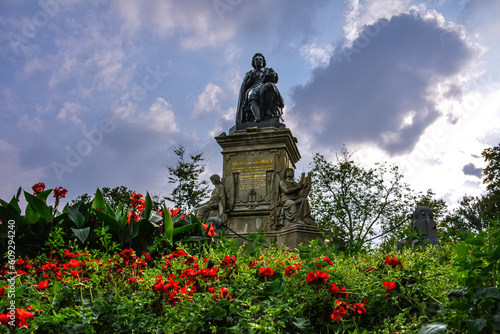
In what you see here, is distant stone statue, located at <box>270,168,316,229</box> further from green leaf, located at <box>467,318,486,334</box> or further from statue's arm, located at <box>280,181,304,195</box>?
green leaf, located at <box>467,318,486,334</box>

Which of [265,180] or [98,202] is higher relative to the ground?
[265,180]

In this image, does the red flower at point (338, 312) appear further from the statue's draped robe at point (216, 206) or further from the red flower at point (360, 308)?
the statue's draped robe at point (216, 206)

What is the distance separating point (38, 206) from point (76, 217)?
0.43 meters

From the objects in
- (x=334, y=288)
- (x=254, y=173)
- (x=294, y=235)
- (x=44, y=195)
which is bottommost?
(x=334, y=288)

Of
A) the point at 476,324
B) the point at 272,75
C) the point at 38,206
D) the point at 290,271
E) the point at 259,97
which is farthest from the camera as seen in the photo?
the point at 272,75

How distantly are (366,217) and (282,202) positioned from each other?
681 inches

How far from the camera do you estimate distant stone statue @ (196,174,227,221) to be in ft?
40.1

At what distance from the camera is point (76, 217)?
4773 mm

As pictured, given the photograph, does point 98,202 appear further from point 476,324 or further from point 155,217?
point 476,324

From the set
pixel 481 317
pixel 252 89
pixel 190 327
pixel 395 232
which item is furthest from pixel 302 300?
pixel 395 232

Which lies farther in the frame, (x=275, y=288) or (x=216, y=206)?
(x=216, y=206)

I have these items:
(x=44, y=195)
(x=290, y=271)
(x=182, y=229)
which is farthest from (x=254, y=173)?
(x=290, y=271)

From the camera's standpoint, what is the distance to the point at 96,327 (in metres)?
2.99

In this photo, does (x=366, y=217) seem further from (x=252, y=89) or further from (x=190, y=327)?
(x=190, y=327)
